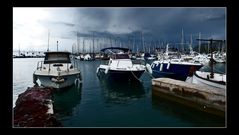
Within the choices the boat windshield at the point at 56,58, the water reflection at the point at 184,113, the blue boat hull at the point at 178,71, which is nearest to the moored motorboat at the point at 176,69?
the blue boat hull at the point at 178,71

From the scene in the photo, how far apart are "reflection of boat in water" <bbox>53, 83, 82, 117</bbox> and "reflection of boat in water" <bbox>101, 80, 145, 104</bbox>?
113 cm

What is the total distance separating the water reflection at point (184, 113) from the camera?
637cm

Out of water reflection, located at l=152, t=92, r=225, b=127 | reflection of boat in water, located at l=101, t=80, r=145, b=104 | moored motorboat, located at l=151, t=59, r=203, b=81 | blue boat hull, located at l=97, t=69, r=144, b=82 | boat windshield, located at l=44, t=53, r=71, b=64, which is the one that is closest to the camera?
water reflection, located at l=152, t=92, r=225, b=127

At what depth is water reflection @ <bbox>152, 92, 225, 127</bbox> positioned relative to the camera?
20.9 feet

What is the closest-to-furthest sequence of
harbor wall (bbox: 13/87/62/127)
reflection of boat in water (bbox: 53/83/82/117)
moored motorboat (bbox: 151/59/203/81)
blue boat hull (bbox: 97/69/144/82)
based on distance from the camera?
harbor wall (bbox: 13/87/62/127)
reflection of boat in water (bbox: 53/83/82/117)
moored motorboat (bbox: 151/59/203/81)
blue boat hull (bbox: 97/69/144/82)

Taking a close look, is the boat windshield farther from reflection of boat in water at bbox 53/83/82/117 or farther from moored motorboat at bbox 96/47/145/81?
moored motorboat at bbox 96/47/145/81

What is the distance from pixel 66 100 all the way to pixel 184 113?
4.21 metres

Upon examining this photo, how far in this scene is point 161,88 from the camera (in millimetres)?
9367

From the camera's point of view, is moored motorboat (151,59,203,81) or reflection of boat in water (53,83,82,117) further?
moored motorboat (151,59,203,81)

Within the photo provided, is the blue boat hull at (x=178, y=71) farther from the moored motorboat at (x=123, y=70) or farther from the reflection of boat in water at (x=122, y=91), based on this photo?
the reflection of boat in water at (x=122, y=91)

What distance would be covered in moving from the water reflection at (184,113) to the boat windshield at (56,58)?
4156 mm

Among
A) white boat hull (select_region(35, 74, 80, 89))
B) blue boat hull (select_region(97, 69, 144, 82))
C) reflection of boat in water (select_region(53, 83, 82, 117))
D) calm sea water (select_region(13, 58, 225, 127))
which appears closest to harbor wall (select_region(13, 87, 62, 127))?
calm sea water (select_region(13, 58, 225, 127))
